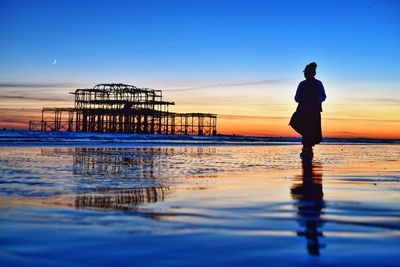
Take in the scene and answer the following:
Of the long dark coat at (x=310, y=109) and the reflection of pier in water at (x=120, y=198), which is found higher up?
the long dark coat at (x=310, y=109)

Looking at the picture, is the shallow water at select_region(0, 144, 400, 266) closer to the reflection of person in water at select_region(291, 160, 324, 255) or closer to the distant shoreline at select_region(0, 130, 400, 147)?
the reflection of person in water at select_region(291, 160, 324, 255)

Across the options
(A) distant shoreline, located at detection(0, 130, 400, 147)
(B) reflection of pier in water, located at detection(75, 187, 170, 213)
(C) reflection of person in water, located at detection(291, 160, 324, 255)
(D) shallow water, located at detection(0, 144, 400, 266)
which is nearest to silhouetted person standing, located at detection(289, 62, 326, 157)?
(C) reflection of person in water, located at detection(291, 160, 324, 255)

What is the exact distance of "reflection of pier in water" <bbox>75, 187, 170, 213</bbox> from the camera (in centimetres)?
391

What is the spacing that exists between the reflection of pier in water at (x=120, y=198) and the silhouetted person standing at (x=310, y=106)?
772 centimetres

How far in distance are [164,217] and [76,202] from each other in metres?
1.06

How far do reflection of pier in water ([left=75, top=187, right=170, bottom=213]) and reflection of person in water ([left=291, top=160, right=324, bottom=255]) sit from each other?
124 cm

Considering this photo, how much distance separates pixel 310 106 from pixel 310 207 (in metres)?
8.70

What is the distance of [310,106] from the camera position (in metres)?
12.4

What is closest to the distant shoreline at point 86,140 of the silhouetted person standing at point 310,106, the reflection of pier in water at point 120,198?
the silhouetted person standing at point 310,106

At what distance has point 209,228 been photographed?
300 cm

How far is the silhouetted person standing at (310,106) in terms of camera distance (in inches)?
485

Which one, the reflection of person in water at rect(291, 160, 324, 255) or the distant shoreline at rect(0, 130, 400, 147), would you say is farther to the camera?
the distant shoreline at rect(0, 130, 400, 147)

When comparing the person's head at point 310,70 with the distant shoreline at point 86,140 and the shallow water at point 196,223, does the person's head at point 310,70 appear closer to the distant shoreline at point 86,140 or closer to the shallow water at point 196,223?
the shallow water at point 196,223

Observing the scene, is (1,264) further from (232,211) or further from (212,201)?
(212,201)
